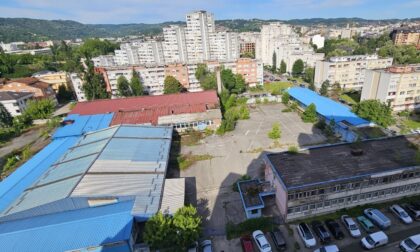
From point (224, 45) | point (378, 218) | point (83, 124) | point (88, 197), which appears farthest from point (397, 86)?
point (224, 45)

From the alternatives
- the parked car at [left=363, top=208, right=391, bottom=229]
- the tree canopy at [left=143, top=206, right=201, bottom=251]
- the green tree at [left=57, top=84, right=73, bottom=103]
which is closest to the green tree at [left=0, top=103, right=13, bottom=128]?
the green tree at [left=57, top=84, right=73, bottom=103]

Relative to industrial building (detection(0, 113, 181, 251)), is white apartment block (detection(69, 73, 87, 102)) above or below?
above

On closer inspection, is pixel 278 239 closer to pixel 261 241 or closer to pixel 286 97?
pixel 261 241

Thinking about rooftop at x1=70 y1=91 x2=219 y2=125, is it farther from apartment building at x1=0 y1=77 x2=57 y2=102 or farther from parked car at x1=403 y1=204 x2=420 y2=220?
parked car at x1=403 y1=204 x2=420 y2=220

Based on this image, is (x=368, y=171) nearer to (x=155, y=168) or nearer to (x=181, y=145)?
(x=155, y=168)

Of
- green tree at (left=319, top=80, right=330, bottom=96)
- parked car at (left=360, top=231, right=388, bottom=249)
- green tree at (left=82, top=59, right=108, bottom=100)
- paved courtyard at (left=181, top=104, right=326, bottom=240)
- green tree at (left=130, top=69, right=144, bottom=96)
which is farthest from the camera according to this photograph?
green tree at (left=130, top=69, right=144, bottom=96)
